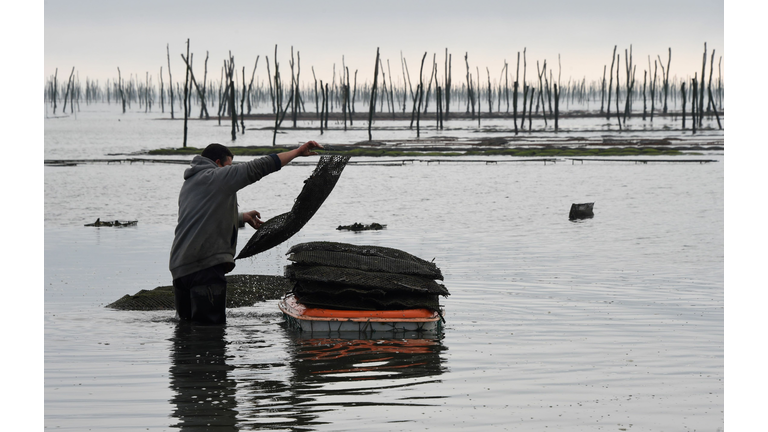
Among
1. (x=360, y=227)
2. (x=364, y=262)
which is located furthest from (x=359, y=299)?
(x=360, y=227)

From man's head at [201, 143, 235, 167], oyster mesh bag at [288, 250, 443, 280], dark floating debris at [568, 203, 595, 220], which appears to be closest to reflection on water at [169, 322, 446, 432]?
oyster mesh bag at [288, 250, 443, 280]

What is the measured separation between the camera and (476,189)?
22.8m

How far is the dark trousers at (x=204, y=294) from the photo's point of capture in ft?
20.2

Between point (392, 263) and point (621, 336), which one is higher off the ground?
point (392, 263)

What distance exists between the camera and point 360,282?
6.53 m

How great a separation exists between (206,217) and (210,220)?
4cm

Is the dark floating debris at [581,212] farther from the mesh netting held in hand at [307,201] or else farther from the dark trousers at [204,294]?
the dark trousers at [204,294]

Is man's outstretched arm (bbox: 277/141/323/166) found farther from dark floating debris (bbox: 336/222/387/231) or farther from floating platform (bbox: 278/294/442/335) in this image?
dark floating debris (bbox: 336/222/387/231)

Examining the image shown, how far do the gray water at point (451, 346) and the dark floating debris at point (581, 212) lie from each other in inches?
26.3

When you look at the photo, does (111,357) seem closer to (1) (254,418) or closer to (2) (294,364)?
(2) (294,364)

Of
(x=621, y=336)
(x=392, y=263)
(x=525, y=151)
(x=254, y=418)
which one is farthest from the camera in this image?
(x=525, y=151)

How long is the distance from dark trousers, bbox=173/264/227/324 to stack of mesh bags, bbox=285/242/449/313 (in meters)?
0.68

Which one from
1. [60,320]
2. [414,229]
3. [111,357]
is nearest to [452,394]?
[111,357]

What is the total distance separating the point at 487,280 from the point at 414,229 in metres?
5.48
